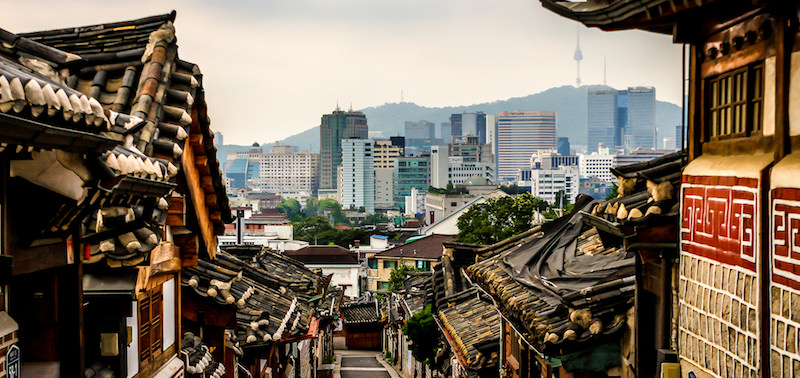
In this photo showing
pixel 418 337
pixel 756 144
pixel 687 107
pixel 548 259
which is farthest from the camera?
pixel 418 337

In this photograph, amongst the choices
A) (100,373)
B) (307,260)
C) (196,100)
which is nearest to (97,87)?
(196,100)

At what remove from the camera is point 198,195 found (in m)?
13.9

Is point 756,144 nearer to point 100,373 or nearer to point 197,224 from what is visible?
point 100,373

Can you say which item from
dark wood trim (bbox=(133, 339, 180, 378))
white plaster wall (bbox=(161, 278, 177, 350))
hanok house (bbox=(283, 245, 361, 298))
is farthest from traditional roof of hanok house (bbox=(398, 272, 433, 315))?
hanok house (bbox=(283, 245, 361, 298))

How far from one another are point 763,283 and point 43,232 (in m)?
6.28

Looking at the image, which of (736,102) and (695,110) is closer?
(736,102)

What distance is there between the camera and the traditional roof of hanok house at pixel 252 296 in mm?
16094

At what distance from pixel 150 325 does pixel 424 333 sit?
69.5 ft

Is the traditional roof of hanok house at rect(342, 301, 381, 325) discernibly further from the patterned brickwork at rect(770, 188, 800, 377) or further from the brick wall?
the patterned brickwork at rect(770, 188, 800, 377)

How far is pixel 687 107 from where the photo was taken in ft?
30.4

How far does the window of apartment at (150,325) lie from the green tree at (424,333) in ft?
66.4

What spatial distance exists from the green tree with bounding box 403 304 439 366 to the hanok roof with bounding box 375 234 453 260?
4981cm

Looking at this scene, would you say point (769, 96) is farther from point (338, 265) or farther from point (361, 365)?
point (338, 265)

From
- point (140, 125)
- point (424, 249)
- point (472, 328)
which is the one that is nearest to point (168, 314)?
point (140, 125)
